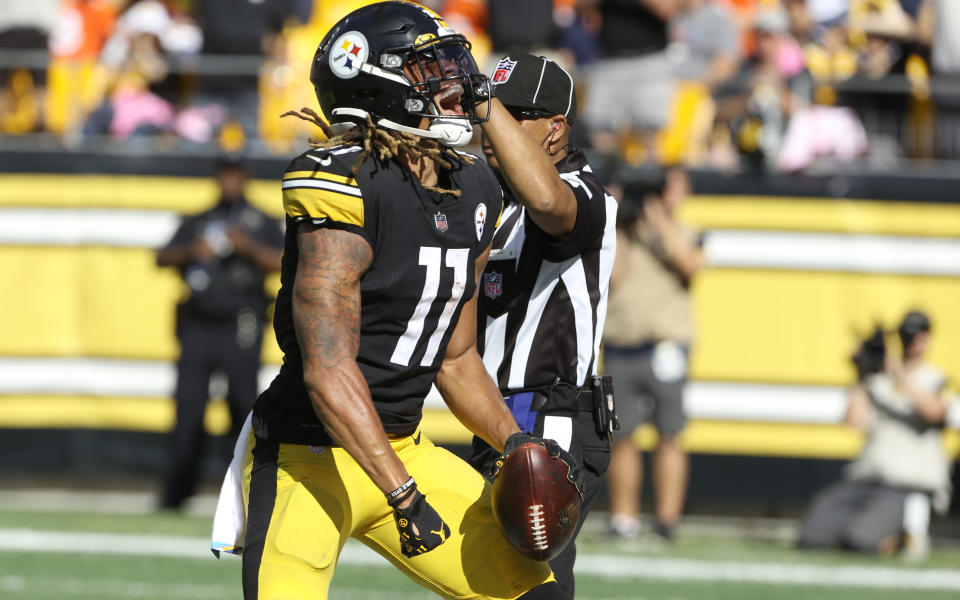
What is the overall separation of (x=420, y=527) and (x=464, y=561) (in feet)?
0.86

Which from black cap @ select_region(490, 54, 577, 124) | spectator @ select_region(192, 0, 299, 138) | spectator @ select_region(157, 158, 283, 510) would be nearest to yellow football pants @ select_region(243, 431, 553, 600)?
black cap @ select_region(490, 54, 577, 124)

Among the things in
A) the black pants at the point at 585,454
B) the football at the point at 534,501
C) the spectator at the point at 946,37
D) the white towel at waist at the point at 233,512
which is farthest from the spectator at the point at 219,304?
the football at the point at 534,501

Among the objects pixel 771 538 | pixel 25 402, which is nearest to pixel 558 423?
pixel 771 538

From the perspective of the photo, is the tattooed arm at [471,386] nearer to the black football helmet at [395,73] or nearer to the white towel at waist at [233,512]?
the black football helmet at [395,73]

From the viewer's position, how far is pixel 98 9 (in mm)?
12016

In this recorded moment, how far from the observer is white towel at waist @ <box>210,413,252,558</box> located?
12.4ft

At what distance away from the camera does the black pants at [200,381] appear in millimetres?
9203

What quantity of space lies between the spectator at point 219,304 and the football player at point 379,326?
5493 mm

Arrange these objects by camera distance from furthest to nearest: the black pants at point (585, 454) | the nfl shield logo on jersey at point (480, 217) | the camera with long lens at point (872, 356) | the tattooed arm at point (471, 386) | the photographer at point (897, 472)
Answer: the camera with long lens at point (872, 356) → the photographer at point (897, 472) → the black pants at point (585, 454) → the tattooed arm at point (471, 386) → the nfl shield logo on jersey at point (480, 217)

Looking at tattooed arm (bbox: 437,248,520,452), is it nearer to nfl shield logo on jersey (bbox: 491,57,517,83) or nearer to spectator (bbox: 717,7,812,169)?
nfl shield logo on jersey (bbox: 491,57,517,83)

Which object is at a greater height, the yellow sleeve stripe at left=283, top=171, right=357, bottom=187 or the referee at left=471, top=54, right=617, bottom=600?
the yellow sleeve stripe at left=283, top=171, right=357, bottom=187

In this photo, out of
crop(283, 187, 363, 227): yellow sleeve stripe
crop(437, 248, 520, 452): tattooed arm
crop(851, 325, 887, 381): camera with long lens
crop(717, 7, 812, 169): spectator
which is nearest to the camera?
crop(283, 187, 363, 227): yellow sleeve stripe

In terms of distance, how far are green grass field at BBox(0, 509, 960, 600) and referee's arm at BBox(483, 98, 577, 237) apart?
3.32m

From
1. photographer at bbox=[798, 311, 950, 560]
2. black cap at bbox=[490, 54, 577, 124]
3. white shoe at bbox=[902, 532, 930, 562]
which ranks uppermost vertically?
black cap at bbox=[490, 54, 577, 124]
